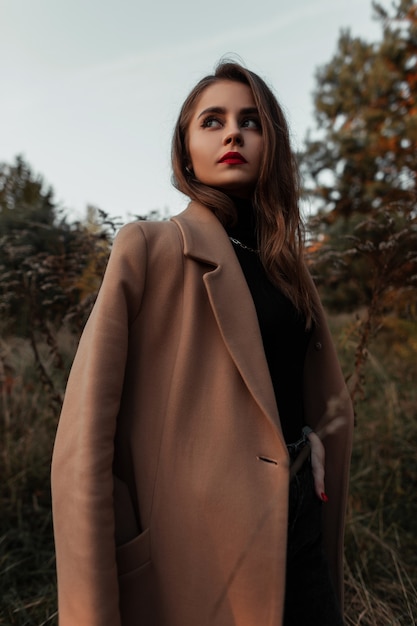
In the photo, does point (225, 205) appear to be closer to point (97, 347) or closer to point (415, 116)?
point (97, 347)

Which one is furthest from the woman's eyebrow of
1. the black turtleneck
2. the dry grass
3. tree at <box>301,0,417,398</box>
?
tree at <box>301,0,417,398</box>

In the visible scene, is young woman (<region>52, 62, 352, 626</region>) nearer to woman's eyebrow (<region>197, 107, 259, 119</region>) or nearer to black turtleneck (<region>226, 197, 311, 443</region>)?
black turtleneck (<region>226, 197, 311, 443</region>)

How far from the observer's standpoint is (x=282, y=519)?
1.16 metres

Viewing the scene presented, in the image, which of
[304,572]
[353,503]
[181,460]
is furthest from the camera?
[353,503]

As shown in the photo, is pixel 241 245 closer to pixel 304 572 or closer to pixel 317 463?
pixel 317 463

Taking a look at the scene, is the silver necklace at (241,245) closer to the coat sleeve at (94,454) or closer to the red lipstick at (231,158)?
the red lipstick at (231,158)

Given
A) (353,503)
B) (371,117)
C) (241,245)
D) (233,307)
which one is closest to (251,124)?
(241,245)

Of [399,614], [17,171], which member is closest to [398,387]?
[399,614]

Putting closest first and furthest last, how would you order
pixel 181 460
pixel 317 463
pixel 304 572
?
pixel 181 460, pixel 304 572, pixel 317 463

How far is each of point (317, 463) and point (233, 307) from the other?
54cm

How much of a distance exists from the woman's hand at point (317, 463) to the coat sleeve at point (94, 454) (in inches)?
23.6

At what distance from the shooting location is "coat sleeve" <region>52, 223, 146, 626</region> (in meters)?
1.03

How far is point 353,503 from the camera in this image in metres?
3.10

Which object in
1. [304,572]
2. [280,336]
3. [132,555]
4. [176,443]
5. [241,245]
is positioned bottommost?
[304,572]
